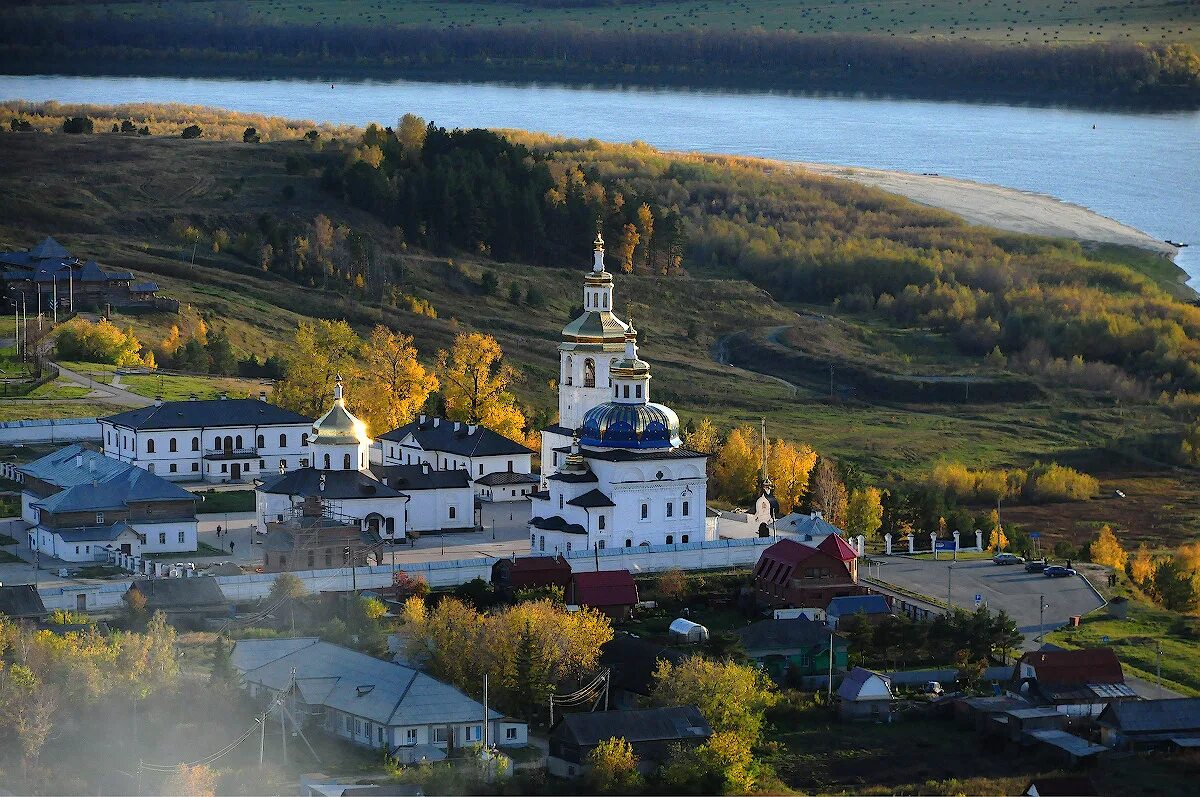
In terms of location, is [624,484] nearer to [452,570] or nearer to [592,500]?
[592,500]

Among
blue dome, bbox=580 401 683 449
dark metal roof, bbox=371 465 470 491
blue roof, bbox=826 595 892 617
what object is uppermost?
blue dome, bbox=580 401 683 449

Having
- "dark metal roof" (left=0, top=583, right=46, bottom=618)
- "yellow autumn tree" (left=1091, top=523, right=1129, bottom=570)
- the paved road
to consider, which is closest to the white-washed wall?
"dark metal roof" (left=0, top=583, right=46, bottom=618)

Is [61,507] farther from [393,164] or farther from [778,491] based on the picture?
[393,164]

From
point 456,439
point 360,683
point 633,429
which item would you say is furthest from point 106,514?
point 360,683

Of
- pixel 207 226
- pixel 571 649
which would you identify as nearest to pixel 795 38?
pixel 207 226

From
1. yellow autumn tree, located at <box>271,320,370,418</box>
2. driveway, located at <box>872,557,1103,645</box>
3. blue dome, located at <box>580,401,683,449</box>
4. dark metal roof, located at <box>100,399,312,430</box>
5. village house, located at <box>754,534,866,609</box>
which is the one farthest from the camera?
yellow autumn tree, located at <box>271,320,370,418</box>

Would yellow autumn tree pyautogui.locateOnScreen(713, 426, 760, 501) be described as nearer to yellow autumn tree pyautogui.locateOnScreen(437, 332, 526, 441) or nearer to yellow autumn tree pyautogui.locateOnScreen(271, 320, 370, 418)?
yellow autumn tree pyautogui.locateOnScreen(437, 332, 526, 441)
